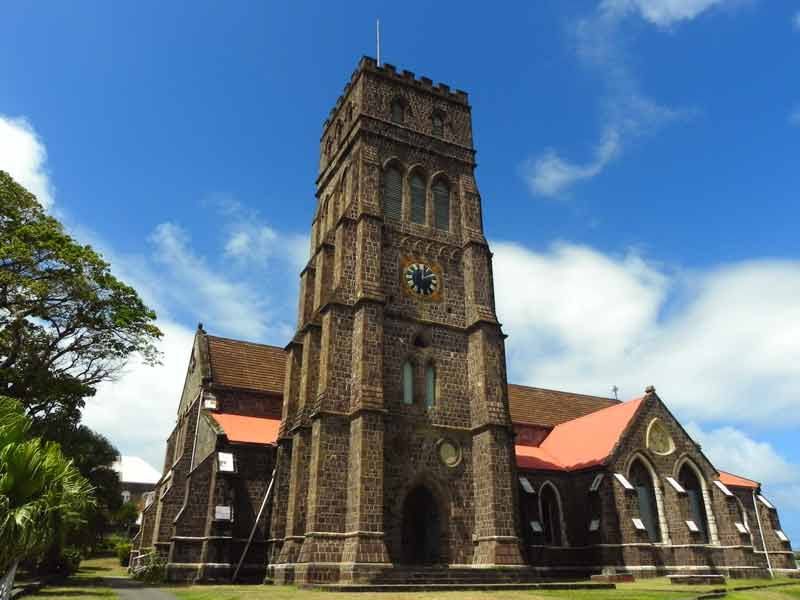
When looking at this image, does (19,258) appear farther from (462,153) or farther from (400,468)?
(462,153)

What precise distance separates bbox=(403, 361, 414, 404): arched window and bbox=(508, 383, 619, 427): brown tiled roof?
13.4m

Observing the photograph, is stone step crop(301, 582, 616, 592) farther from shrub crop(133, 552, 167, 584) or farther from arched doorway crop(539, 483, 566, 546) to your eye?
shrub crop(133, 552, 167, 584)

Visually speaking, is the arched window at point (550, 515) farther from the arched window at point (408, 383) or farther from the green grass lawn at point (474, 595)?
the green grass lawn at point (474, 595)

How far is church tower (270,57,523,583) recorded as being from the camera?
23922 mm

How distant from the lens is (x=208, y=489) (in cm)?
2798

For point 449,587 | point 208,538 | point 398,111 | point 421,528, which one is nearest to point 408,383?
point 421,528

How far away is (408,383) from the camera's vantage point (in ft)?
90.0

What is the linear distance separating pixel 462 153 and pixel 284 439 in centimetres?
1863

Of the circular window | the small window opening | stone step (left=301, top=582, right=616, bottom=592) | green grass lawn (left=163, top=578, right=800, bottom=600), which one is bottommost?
green grass lawn (left=163, top=578, right=800, bottom=600)

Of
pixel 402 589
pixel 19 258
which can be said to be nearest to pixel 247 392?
pixel 19 258

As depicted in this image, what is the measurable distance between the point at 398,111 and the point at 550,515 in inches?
931

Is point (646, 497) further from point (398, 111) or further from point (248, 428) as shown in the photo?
point (398, 111)

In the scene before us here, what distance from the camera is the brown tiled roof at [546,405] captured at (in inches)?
1596

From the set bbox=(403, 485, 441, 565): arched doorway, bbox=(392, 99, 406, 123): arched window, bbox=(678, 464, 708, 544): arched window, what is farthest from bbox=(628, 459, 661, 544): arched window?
bbox=(392, 99, 406, 123): arched window
